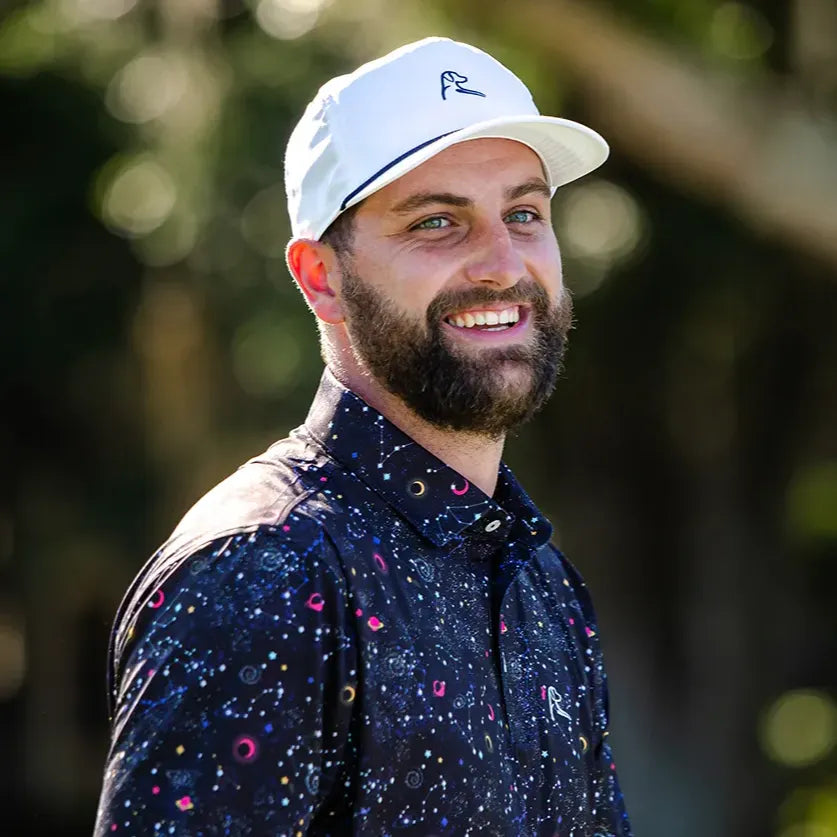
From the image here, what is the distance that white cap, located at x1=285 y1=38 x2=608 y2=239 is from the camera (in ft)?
7.69

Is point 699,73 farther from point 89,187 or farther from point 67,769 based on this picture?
point 67,769

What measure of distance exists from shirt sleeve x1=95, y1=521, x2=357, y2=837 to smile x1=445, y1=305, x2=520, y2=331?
0.56 m

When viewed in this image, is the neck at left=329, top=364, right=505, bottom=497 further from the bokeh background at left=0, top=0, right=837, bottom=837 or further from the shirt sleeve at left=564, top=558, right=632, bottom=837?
the bokeh background at left=0, top=0, right=837, bottom=837

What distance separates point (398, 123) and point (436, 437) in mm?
478

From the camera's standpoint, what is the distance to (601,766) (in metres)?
2.62

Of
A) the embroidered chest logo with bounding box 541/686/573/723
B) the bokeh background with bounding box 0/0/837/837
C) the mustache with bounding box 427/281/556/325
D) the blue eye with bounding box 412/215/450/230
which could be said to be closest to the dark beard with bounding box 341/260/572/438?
the mustache with bounding box 427/281/556/325

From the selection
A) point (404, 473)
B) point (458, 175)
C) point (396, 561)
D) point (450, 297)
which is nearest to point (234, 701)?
point (396, 561)

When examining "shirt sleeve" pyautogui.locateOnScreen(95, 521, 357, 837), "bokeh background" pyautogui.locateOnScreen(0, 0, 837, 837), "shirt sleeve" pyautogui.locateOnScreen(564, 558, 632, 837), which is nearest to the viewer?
"shirt sleeve" pyautogui.locateOnScreen(95, 521, 357, 837)

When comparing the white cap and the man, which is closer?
the man

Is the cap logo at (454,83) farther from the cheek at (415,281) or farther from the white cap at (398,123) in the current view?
the cheek at (415,281)

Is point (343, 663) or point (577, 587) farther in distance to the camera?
point (577, 587)

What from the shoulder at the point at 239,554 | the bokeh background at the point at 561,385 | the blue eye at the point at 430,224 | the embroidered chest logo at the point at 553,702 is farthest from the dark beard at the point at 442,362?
the bokeh background at the point at 561,385

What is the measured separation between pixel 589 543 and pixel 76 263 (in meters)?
4.01

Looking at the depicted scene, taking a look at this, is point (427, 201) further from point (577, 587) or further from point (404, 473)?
point (577, 587)
